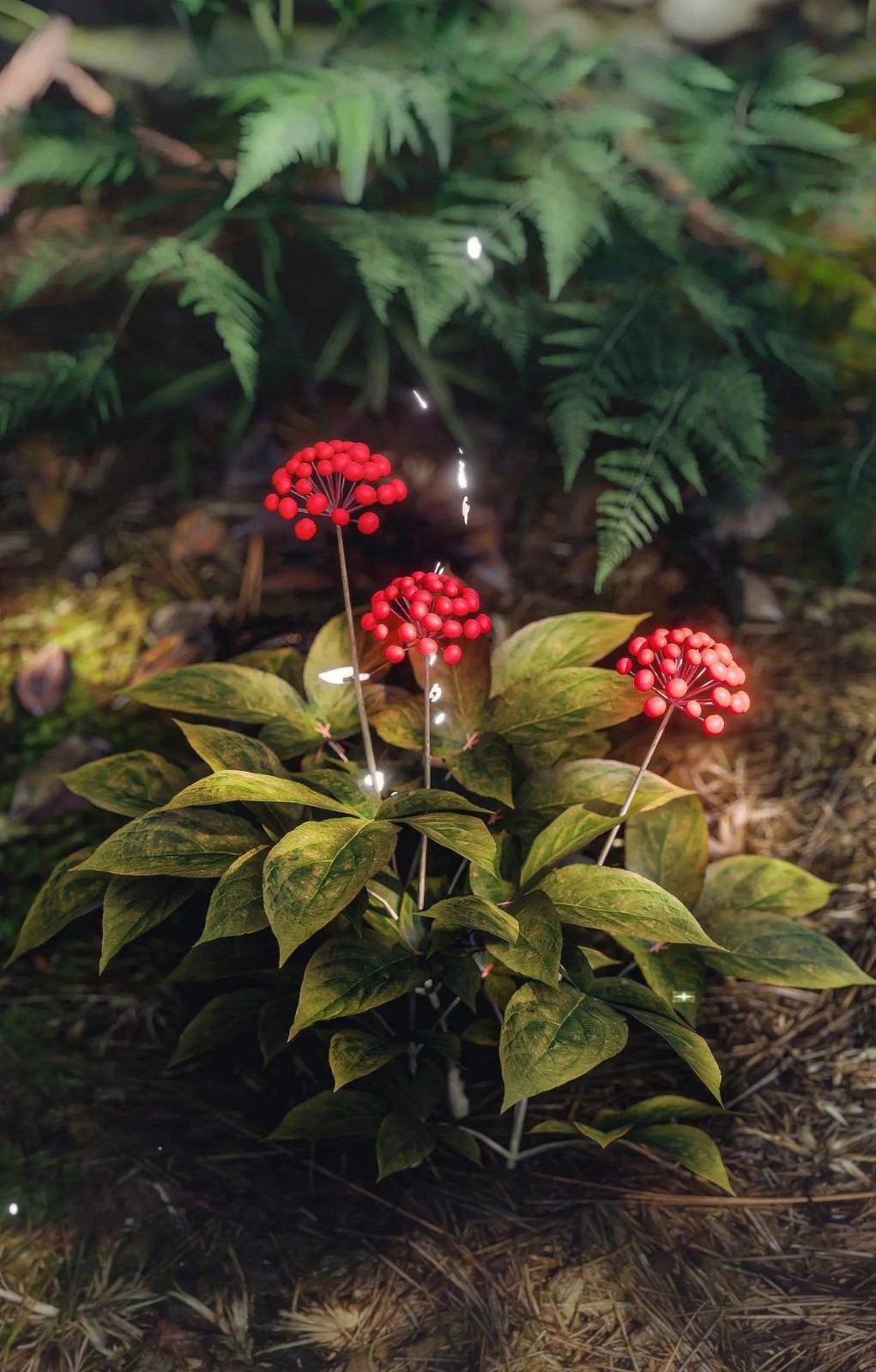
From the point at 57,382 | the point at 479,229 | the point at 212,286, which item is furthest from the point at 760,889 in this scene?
the point at 57,382

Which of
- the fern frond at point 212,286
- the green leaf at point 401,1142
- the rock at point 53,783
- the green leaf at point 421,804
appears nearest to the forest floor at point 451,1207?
the rock at point 53,783

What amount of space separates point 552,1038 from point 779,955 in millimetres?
494

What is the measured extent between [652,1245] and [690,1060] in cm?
36

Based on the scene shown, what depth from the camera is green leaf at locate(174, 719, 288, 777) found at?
1.57m

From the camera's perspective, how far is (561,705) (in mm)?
1675

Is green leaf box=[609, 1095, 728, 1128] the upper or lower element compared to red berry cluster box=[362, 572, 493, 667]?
lower

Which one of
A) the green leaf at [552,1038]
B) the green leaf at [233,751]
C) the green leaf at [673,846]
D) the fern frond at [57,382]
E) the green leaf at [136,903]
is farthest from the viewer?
the fern frond at [57,382]

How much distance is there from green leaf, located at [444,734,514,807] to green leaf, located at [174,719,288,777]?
27cm

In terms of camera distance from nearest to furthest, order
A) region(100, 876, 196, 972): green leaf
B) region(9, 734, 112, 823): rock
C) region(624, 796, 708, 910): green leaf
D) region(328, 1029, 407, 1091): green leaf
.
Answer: region(328, 1029, 407, 1091): green leaf
region(100, 876, 196, 972): green leaf
region(624, 796, 708, 910): green leaf
region(9, 734, 112, 823): rock

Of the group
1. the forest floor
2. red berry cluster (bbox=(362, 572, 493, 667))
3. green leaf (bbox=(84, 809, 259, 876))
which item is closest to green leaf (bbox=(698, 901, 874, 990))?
the forest floor

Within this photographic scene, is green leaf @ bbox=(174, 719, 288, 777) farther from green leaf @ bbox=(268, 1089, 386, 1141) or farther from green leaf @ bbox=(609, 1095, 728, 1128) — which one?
green leaf @ bbox=(609, 1095, 728, 1128)

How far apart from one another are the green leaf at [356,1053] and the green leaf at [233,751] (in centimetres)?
40

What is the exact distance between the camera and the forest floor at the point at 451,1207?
1382mm

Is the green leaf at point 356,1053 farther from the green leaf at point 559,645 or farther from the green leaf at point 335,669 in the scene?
the green leaf at point 559,645
